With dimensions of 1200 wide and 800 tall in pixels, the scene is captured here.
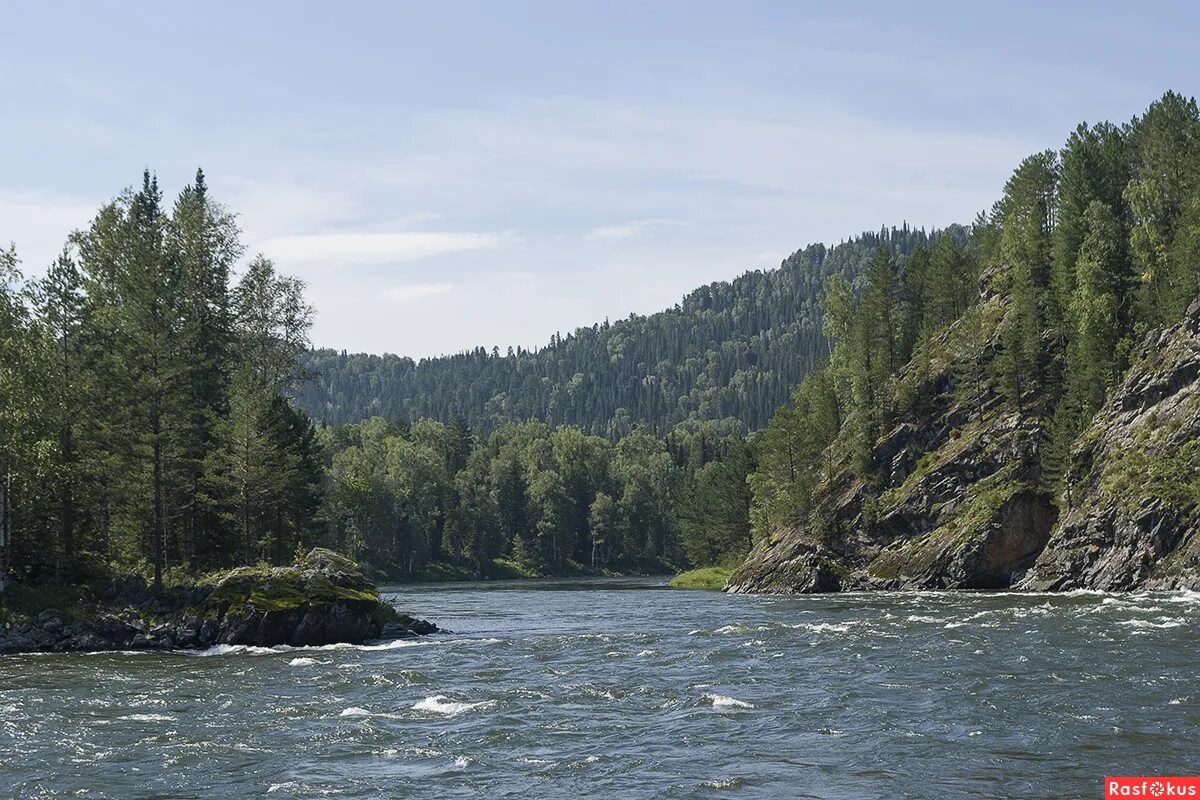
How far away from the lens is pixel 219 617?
57344 mm

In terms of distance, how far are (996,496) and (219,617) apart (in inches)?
2584

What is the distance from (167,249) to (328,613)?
115 feet

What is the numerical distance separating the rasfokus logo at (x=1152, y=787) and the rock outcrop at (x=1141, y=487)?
55836 millimetres

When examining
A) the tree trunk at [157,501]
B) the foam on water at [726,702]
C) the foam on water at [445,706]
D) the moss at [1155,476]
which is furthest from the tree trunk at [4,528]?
the moss at [1155,476]

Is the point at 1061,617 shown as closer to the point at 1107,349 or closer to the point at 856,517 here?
the point at 1107,349

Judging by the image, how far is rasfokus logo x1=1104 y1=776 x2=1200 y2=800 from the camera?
23.8m

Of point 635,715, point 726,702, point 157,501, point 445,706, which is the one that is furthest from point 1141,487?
point 157,501

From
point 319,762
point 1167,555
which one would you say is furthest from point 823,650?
point 1167,555

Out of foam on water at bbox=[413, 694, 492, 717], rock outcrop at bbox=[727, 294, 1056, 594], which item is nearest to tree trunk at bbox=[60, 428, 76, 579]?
foam on water at bbox=[413, 694, 492, 717]

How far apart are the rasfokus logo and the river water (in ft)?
1.18

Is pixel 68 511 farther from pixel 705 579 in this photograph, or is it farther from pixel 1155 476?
pixel 705 579

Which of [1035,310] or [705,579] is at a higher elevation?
[1035,310]

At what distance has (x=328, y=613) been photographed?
193 feet

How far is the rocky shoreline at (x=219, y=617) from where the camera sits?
184 ft
